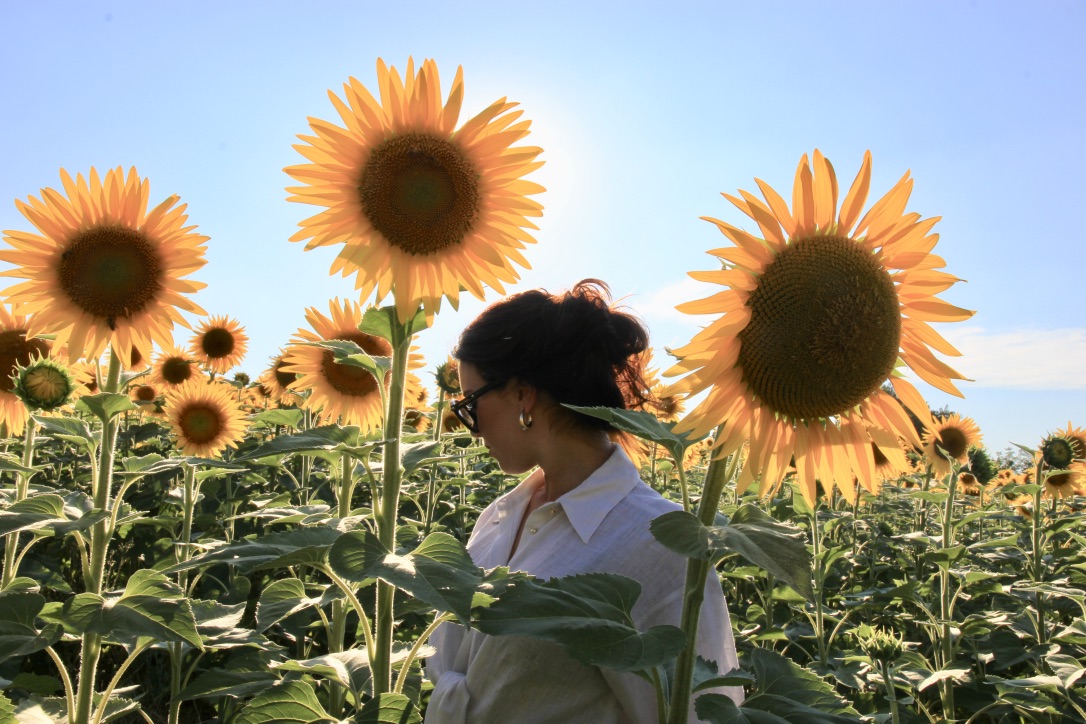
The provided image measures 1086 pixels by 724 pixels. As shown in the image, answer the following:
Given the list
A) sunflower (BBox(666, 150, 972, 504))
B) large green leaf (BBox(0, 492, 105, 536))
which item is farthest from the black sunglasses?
sunflower (BBox(666, 150, 972, 504))

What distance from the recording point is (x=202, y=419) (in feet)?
16.2

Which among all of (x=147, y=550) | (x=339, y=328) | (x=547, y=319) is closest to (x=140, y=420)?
(x=147, y=550)

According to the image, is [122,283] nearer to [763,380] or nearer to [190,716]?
[763,380]

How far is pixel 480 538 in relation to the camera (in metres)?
3.11

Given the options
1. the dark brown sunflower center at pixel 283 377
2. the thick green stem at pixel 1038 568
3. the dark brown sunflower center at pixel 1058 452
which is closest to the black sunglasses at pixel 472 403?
the dark brown sunflower center at pixel 283 377

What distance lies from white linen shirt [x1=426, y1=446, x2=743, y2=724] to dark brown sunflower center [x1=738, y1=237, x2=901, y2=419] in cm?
70

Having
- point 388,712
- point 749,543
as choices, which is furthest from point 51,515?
point 749,543

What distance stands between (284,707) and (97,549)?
2.60ft

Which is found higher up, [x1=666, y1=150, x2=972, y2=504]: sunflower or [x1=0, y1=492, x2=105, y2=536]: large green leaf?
[x1=666, y1=150, x2=972, y2=504]: sunflower

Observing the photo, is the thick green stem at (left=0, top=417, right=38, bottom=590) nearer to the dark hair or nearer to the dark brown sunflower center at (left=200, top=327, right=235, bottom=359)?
the dark hair

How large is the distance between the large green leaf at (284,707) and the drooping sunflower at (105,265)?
109 cm

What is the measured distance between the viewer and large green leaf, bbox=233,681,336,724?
6.46 feet

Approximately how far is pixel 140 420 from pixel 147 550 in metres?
2.92

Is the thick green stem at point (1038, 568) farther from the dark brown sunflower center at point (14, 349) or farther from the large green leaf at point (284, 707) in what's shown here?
the dark brown sunflower center at point (14, 349)
